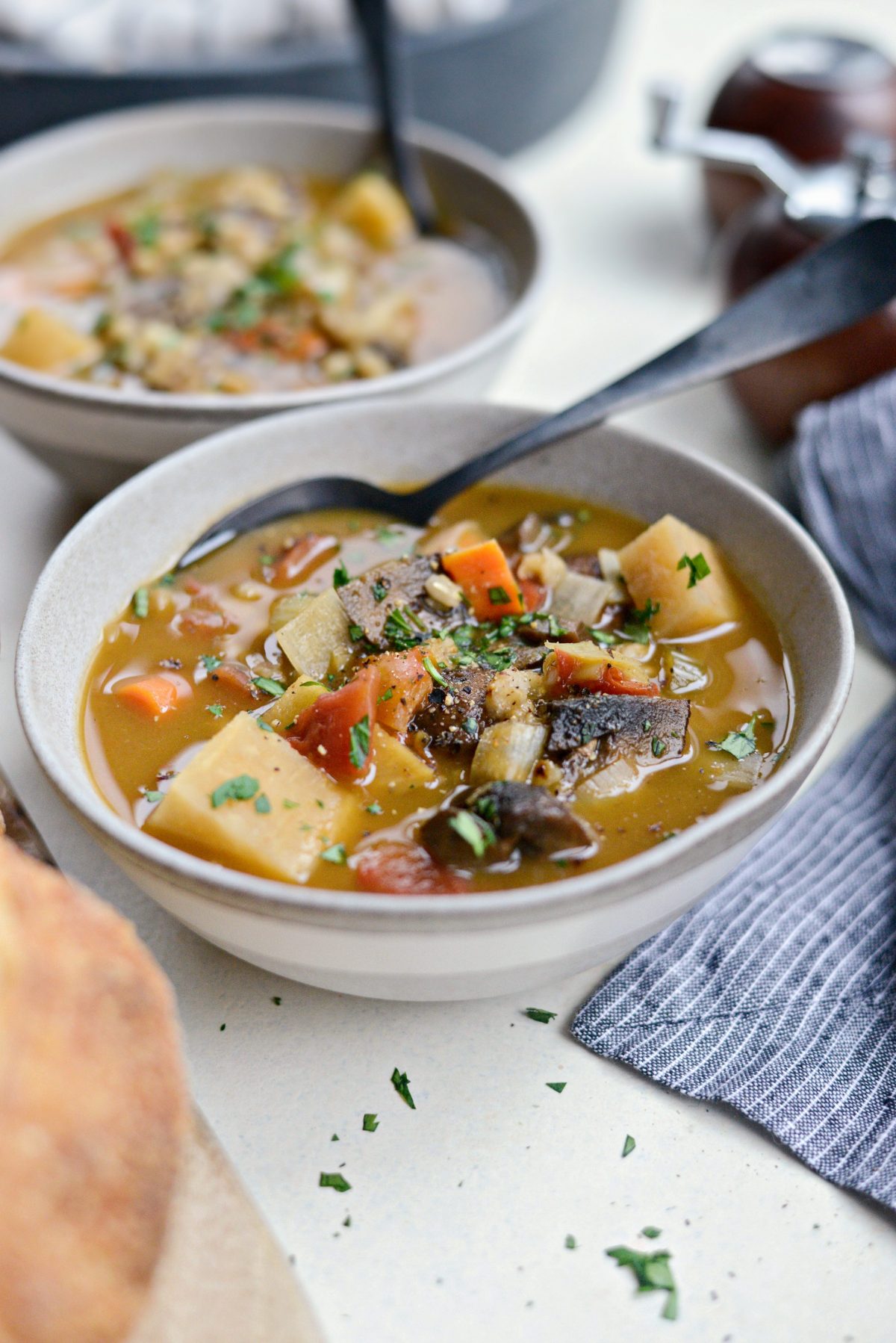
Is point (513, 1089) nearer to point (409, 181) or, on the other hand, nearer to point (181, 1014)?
point (181, 1014)

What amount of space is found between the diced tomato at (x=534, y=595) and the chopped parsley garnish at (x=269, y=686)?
0.50 metres

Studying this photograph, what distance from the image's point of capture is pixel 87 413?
2.74 metres

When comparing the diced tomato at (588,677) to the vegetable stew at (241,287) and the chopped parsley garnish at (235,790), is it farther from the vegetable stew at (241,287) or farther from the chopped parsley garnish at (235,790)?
the vegetable stew at (241,287)

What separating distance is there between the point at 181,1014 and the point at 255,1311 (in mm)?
555

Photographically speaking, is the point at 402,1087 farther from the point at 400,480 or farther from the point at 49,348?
the point at 49,348

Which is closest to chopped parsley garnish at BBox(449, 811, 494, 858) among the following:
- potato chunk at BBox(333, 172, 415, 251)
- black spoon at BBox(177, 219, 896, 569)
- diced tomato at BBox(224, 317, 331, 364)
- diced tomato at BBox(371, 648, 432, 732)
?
diced tomato at BBox(371, 648, 432, 732)

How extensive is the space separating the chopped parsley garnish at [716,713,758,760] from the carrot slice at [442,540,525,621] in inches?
18.4

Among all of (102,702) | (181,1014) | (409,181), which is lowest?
(181,1014)

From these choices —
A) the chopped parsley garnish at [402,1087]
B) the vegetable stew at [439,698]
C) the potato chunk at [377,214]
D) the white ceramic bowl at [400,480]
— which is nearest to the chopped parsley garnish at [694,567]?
the vegetable stew at [439,698]

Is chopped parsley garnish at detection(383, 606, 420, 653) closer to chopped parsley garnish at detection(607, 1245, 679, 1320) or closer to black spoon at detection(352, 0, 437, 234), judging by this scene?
chopped parsley garnish at detection(607, 1245, 679, 1320)

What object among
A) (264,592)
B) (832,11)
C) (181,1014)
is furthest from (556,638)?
(832,11)

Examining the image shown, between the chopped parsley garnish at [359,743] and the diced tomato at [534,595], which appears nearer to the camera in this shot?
the chopped parsley garnish at [359,743]

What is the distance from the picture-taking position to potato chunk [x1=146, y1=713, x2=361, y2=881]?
1.83 meters

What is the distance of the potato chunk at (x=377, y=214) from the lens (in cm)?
375
